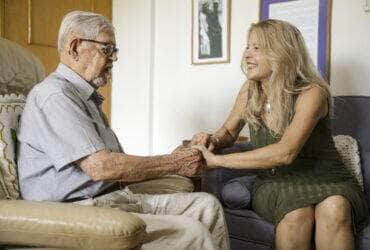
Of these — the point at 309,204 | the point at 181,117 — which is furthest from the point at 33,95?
the point at 181,117

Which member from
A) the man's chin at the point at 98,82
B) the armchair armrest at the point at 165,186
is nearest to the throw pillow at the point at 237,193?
the armchair armrest at the point at 165,186

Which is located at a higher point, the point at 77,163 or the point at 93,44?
the point at 93,44

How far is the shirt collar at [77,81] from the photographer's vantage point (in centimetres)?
151

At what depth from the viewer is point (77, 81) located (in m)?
1.52

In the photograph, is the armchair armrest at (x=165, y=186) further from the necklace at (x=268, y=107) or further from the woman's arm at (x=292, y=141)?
the necklace at (x=268, y=107)

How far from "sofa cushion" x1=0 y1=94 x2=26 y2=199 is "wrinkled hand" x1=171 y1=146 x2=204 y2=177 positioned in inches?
21.5

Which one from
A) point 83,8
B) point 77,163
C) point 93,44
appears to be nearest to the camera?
point 77,163

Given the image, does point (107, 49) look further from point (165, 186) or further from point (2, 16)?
point (2, 16)

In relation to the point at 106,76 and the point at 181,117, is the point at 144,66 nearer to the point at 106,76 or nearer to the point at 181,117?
the point at 181,117

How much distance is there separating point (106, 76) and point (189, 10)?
1.68m

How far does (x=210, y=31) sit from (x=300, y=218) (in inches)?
68.4

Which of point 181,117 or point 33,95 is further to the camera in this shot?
point 181,117

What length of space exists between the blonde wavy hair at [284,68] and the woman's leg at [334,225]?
1.13 ft

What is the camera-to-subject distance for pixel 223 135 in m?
2.02
